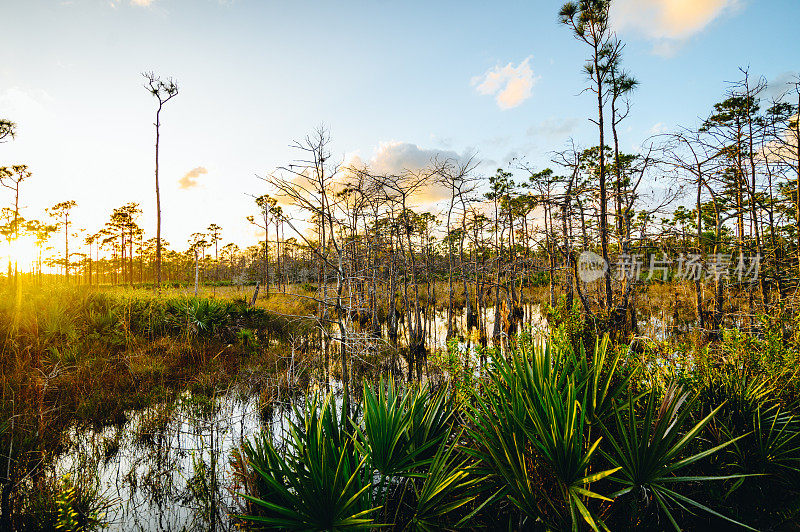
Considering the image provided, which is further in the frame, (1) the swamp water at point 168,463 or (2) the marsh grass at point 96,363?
(2) the marsh grass at point 96,363

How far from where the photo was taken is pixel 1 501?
3840 mm

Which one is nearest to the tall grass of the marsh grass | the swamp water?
the swamp water

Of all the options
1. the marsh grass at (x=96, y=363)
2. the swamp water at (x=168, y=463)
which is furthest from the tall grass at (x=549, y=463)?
the marsh grass at (x=96, y=363)

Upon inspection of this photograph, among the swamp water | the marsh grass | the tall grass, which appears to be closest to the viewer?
the tall grass

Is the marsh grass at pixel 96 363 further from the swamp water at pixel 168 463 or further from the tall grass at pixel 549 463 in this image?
the tall grass at pixel 549 463

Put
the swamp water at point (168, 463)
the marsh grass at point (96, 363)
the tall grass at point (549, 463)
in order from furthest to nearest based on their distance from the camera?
1. the marsh grass at point (96, 363)
2. the swamp water at point (168, 463)
3. the tall grass at point (549, 463)

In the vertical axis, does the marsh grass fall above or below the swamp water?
above

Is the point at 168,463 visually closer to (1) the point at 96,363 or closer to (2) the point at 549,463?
(1) the point at 96,363

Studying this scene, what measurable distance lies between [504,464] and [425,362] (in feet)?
30.6

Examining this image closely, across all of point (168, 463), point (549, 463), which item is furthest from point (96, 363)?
point (549, 463)

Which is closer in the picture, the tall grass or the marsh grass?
the tall grass

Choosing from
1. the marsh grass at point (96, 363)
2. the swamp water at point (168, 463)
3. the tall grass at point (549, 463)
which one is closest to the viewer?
the tall grass at point (549, 463)

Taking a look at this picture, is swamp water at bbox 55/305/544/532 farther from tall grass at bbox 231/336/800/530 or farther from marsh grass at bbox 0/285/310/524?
tall grass at bbox 231/336/800/530

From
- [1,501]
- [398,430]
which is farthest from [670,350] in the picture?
[1,501]
